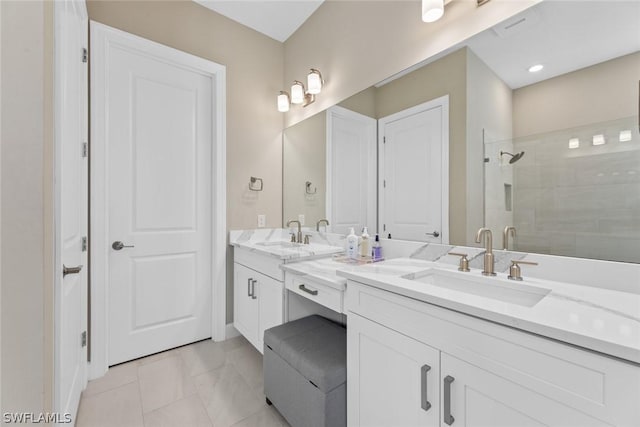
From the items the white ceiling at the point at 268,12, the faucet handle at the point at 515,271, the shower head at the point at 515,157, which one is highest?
the white ceiling at the point at 268,12

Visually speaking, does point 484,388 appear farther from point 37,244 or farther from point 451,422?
point 37,244

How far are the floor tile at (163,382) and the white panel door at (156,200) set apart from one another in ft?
0.64

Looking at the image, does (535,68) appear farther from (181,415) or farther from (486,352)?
(181,415)

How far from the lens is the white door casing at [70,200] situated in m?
1.10

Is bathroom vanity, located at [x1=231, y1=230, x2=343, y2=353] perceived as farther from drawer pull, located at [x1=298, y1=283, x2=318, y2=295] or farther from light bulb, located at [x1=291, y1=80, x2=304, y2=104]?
light bulb, located at [x1=291, y1=80, x2=304, y2=104]

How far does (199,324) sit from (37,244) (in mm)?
1570

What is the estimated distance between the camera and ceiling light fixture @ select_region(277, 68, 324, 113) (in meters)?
2.21

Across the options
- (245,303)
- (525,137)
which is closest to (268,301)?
(245,303)

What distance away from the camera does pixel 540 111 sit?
1.10 m

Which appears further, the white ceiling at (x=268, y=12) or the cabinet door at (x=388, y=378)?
the white ceiling at (x=268, y=12)

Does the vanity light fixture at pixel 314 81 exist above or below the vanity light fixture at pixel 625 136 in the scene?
above

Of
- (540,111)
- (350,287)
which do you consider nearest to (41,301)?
(350,287)

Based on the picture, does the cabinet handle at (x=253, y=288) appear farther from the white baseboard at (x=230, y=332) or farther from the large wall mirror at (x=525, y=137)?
the large wall mirror at (x=525, y=137)

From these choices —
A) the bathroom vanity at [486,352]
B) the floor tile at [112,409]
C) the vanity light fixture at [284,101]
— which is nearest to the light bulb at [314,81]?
the vanity light fixture at [284,101]
